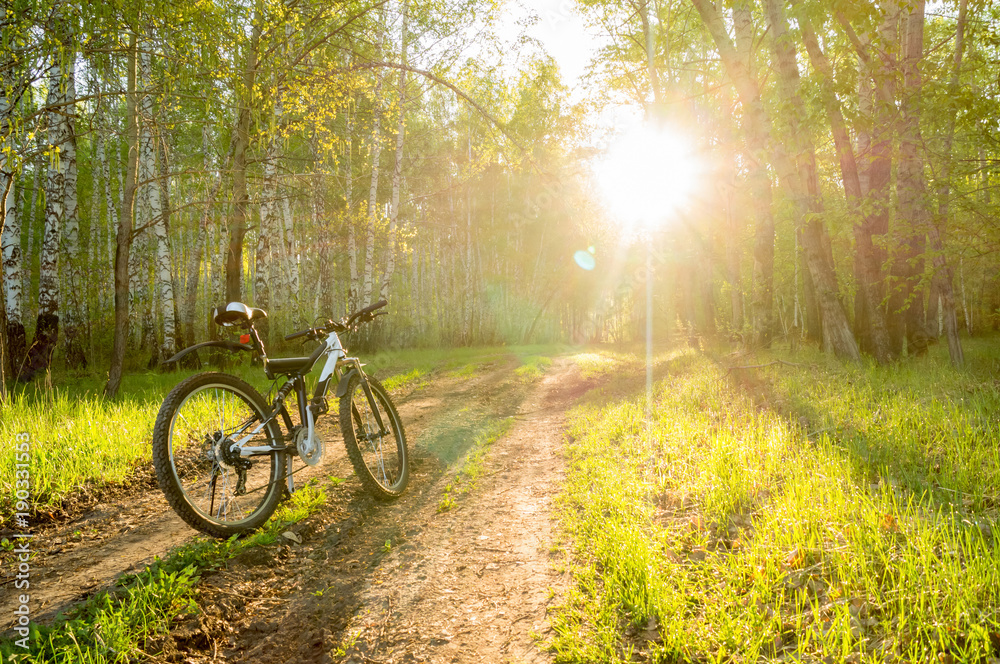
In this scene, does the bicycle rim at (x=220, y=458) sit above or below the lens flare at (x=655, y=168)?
below

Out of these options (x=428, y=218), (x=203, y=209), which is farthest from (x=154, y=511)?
(x=428, y=218)

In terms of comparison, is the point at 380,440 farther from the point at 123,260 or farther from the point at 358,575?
the point at 123,260

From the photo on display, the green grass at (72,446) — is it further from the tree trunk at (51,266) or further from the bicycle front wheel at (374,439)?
the tree trunk at (51,266)

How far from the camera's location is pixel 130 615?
2316 millimetres

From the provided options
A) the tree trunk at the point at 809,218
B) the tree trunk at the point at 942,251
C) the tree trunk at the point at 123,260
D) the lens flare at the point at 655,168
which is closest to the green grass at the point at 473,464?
the tree trunk at the point at 123,260

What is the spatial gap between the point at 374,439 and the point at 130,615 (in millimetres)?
2158

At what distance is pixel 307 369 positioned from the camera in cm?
379

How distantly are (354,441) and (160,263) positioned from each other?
41.2ft

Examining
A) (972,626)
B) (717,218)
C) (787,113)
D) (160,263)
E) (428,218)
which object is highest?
(428,218)

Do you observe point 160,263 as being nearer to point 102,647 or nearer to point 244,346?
point 244,346

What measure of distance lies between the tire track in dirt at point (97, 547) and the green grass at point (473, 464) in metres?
0.81

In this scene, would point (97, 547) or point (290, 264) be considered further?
point (290, 264)

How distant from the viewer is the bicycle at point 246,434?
9.41 feet

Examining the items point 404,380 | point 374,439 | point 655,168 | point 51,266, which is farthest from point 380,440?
point 655,168
